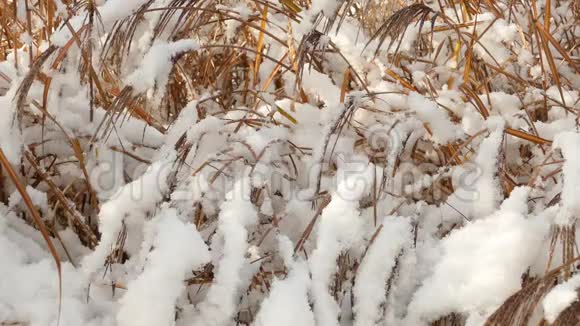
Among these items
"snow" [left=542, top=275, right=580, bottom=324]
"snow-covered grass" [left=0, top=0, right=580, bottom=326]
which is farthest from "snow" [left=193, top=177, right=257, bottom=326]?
"snow" [left=542, top=275, right=580, bottom=324]

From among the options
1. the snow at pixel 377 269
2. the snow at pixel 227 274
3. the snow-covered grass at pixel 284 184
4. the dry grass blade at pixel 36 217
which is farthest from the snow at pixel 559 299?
the dry grass blade at pixel 36 217

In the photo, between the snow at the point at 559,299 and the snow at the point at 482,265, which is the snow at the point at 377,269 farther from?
the snow at the point at 559,299

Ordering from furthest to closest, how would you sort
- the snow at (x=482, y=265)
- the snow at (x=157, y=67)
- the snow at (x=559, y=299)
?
the snow at (x=157, y=67), the snow at (x=482, y=265), the snow at (x=559, y=299)

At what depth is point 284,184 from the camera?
0.91 m

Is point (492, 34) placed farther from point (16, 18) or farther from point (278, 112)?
point (16, 18)

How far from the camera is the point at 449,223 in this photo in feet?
2.71

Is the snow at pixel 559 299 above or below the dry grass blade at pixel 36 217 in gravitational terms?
above

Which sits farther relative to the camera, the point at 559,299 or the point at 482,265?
the point at 482,265

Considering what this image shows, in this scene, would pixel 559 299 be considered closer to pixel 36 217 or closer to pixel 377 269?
pixel 377 269

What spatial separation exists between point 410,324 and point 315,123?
38 cm

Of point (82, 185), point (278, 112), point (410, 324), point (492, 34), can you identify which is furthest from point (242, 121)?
point (492, 34)

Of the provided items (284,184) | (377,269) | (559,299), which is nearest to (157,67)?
(284,184)

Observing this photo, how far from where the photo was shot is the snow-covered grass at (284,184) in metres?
0.69

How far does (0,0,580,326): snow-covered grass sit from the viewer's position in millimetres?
692
